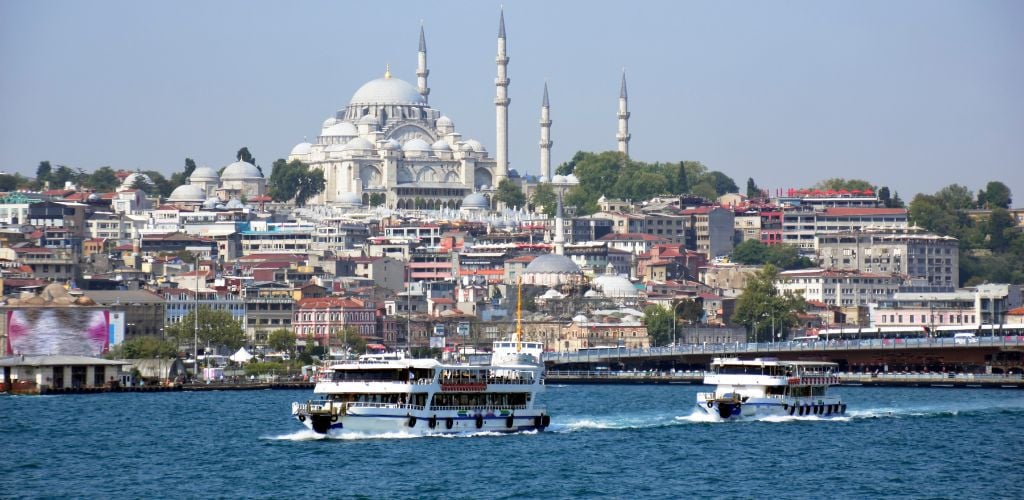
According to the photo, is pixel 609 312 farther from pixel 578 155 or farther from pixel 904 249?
pixel 578 155

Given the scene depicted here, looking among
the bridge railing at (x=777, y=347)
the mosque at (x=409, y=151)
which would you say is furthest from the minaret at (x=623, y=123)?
the bridge railing at (x=777, y=347)

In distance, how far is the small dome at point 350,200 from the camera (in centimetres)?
14912

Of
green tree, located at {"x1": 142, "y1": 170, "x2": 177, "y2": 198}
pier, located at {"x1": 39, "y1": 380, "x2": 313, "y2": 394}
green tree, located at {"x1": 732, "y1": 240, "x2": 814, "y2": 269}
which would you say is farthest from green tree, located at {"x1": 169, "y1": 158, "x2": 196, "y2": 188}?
pier, located at {"x1": 39, "y1": 380, "x2": 313, "y2": 394}

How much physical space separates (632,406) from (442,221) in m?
76.0

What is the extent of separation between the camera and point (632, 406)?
66.2m

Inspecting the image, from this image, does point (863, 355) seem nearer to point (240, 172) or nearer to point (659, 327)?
point (659, 327)

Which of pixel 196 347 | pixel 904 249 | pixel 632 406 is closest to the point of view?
pixel 632 406

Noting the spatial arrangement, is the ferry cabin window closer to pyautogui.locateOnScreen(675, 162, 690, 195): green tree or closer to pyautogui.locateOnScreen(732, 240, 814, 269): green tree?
pyautogui.locateOnScreen(732, 240, 814, 269): green tree

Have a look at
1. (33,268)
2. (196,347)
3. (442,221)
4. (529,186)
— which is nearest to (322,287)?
(33,268)

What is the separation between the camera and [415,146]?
156 metres

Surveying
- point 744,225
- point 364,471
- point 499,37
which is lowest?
point 364,471

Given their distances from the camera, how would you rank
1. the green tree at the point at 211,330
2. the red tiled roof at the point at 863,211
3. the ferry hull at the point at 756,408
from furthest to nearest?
the red tiled roof at the point at 863,211, the green tree at the point at 211,330, the ferry hull at the point at 756,408

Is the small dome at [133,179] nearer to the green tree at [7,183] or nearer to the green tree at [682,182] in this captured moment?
the green tree at [7,183]

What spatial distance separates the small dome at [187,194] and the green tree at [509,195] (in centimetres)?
1797
